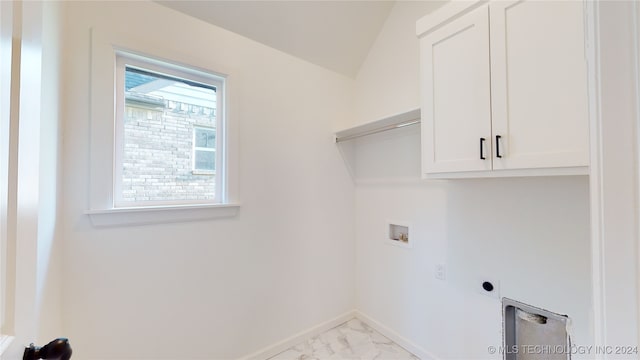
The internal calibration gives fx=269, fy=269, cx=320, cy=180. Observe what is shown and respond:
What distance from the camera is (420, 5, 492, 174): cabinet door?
1.21 meters

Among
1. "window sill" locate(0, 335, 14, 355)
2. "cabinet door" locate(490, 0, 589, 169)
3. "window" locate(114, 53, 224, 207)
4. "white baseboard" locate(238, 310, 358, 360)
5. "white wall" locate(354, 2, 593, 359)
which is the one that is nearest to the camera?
"window sill" locate(0, 335, 14, 355)

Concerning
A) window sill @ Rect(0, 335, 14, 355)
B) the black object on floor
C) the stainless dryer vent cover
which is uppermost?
window sill @ Rect(0, 335, 14, 355)

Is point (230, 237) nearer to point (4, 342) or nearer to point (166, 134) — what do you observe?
point (166, 134)

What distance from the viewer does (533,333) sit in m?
1.37

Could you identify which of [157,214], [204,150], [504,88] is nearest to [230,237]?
[157,214]

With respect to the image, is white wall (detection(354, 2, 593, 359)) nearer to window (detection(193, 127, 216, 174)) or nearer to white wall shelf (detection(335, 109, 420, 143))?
white wall shelf (detection(335, 109, 420, 143))

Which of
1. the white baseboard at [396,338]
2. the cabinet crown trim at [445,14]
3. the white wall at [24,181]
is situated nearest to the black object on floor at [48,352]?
the white wall at [24,181]

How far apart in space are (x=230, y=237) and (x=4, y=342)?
4.34 ft

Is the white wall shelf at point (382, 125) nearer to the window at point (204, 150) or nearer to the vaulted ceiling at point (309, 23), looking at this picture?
the vaulted ceiling at point (309, 23)

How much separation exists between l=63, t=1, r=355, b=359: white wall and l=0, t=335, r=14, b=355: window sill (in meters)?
1.03

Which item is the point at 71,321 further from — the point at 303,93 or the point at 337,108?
the point at 337,108

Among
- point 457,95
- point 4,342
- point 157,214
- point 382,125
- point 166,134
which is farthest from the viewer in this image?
point 382,125

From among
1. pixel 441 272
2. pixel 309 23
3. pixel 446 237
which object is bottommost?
pixel 441 272

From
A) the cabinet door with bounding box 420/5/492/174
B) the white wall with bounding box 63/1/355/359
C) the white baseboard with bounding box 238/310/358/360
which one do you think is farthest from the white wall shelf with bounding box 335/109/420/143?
the white baseboard with bounding box 238/310/358/360
